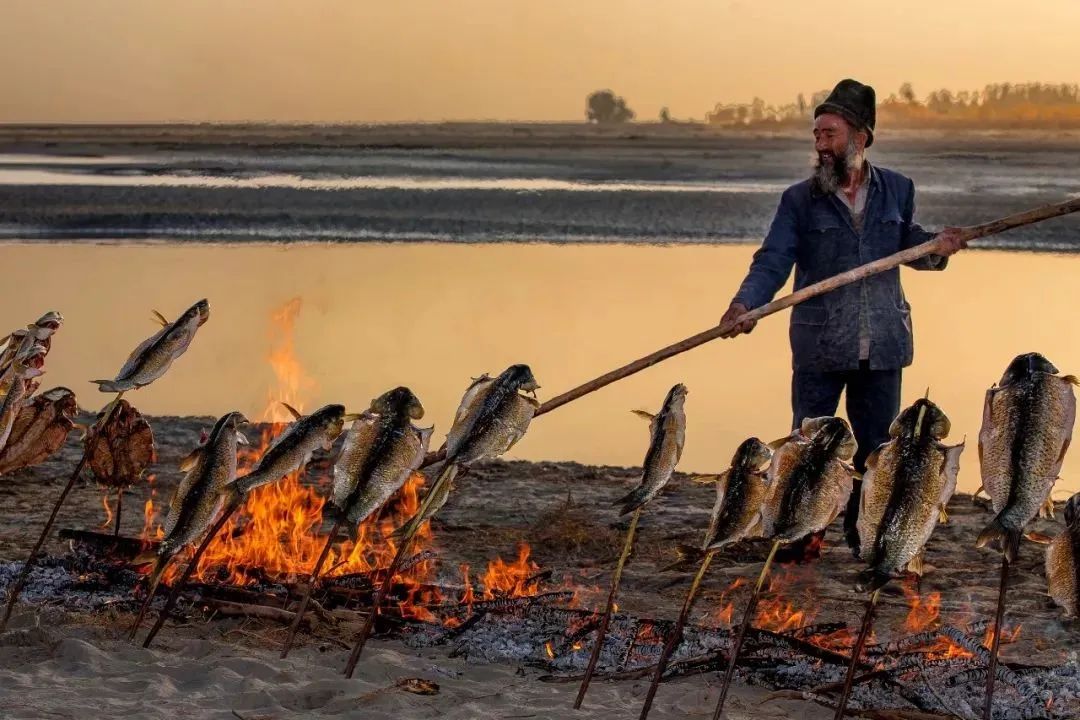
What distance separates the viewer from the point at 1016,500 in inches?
191

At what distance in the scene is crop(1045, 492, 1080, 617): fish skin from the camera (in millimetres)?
5266

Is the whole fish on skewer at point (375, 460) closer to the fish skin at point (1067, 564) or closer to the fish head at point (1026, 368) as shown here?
the fish head at point (1026, 368)

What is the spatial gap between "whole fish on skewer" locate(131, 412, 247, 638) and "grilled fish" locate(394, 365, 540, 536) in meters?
0.86

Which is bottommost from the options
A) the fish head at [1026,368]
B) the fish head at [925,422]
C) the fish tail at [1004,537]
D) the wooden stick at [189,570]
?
the wooden stick at [189,570]

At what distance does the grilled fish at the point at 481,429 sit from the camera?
550cm

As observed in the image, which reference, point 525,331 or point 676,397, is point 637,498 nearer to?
point 676,397

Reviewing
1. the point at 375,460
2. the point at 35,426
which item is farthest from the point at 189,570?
the point at 35,426

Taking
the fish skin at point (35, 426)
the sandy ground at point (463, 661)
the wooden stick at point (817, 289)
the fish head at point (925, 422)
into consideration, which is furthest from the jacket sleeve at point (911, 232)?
the fish skin at point (35, 426)

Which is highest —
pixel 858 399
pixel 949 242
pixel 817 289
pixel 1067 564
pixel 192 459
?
pixel 949 242

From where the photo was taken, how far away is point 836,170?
8344 millimetres

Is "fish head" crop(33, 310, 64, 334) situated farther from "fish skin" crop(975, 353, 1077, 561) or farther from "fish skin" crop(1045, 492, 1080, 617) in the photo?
"fish skin" crop(1045, 492, 1080, 617)

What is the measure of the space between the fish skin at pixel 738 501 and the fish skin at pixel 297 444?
1410mm

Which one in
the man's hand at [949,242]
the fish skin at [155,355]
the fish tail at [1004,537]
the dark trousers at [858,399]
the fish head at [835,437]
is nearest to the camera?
the fish tail at [1004,537]

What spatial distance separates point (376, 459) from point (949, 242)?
2.61 m
